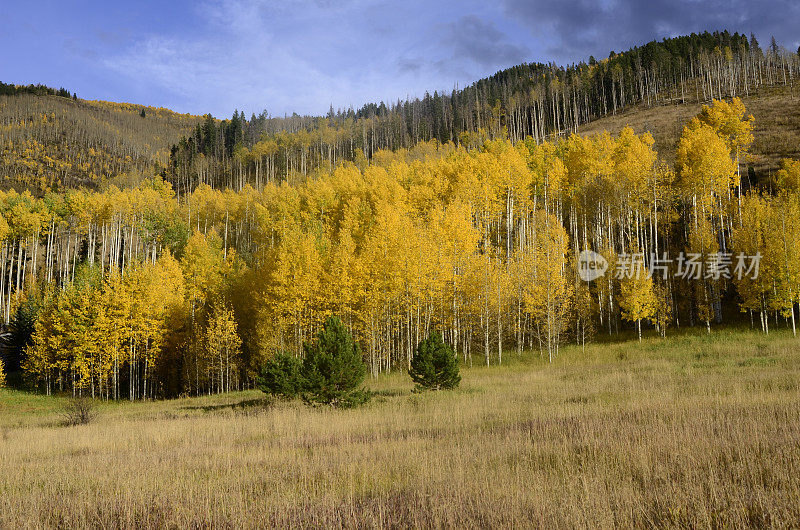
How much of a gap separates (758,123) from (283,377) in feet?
272

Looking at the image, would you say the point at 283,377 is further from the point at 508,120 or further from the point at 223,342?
the point at 508,120

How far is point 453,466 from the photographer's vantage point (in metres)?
7.36

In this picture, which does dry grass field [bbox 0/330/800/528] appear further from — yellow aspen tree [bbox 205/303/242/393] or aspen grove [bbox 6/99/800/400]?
yellow aspen tree [bbox 205/303/242/393]

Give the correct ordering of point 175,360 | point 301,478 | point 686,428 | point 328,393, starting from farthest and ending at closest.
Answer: point 175,360, point 328,393, point 686,428, point 301,478

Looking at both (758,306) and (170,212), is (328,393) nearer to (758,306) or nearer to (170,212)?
(758,306)

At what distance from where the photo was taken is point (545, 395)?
17016 millimetres

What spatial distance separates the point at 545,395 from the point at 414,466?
10934 millimetres

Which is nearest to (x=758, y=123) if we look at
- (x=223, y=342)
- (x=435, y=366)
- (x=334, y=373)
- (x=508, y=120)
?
(x=508, y=120)

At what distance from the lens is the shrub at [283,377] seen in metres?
20.3

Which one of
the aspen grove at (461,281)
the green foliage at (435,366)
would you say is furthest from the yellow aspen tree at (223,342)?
the green foliage at (435,366)

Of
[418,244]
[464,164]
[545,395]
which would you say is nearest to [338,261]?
[418,244]

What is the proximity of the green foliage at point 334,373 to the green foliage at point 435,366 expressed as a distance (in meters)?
3.13

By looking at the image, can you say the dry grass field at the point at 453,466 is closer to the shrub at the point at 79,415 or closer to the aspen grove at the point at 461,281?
the shrub at the point at 79,415

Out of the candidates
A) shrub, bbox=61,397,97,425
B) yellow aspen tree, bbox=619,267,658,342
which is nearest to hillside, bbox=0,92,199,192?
shrub, bbox=61,397,97,425
